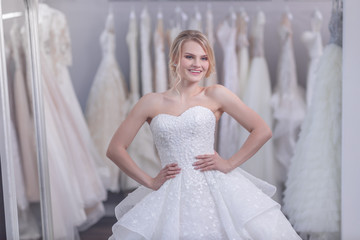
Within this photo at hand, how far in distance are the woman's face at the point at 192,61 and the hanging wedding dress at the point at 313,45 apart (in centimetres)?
116

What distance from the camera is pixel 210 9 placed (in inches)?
98.3

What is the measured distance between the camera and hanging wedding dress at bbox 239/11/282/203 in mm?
2424

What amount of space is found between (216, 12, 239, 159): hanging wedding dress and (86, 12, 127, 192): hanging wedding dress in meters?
0.69

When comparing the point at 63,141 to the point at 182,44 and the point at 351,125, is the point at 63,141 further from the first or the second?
the point at 351,125

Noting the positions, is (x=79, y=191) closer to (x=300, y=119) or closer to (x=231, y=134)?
(x=231, y=134)

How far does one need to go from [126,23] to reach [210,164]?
4.84 ft

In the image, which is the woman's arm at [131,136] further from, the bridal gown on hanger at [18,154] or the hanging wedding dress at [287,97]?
the hanging wedding dress at [287,97]

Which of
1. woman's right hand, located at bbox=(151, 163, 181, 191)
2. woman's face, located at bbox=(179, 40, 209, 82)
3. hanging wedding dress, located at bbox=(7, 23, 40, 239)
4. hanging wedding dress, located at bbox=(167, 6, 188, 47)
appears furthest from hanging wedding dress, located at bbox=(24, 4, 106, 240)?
woman's face, located at bbox=(179, 40, 209, 82)

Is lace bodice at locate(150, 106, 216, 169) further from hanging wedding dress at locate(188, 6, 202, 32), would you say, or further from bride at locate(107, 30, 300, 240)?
hanging wedding dress at locate(188, 6, 202, 32)

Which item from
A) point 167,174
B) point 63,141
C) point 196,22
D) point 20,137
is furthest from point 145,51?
point 167,174

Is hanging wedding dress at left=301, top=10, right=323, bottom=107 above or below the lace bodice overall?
A: above

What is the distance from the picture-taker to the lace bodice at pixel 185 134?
150 cm

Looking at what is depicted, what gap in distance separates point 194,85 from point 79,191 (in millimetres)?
1253

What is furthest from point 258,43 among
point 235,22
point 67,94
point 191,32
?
point 67,94
